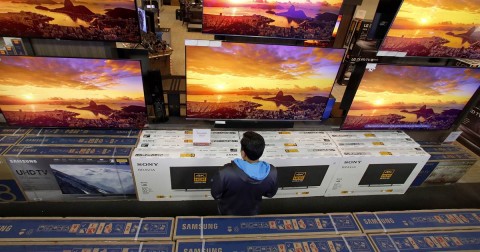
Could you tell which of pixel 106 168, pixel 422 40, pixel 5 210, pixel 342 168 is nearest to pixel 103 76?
pixel 106 168

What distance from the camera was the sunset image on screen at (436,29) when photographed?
2328 millimetres

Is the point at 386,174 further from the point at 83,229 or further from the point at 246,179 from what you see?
the point at 83,229

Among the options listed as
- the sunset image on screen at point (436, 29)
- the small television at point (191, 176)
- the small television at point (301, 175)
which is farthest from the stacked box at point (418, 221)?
the sunset image on screen at point (436, 29)

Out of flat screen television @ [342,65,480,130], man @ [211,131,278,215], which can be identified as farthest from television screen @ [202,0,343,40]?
man @ [211,131,278,215]

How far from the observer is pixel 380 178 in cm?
305

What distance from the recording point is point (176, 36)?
28.8ft

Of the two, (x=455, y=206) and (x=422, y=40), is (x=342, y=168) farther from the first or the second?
(x=455, y=206)

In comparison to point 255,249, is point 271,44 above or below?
above

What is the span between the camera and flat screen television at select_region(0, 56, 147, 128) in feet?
7.45

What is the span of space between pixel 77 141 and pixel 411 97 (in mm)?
3665

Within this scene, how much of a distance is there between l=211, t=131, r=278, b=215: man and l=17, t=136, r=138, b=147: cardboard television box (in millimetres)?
1227

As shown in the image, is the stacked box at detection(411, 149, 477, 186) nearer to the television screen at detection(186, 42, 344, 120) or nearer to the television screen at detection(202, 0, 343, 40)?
the television screen at detection(186, 42, 344, 120)

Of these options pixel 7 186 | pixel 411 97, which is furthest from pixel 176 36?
pixel 411 97

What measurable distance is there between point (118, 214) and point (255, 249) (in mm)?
1844
